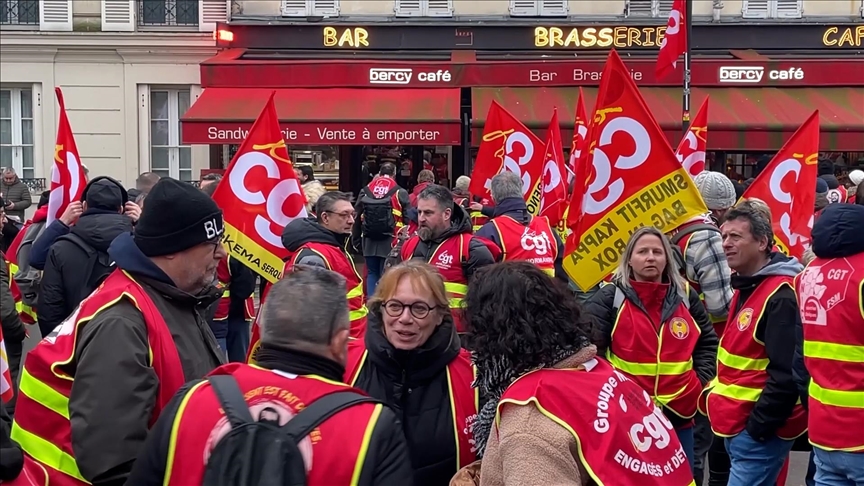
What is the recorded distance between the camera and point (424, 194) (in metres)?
6.51

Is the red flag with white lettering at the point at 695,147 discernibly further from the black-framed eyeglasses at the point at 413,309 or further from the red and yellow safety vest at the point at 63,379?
the red and yellow safety vest at the point at 63,379

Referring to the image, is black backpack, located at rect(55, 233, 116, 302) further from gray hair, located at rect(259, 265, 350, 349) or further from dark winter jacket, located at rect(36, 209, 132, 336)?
gray hair, located at rect(259, 265, 350, 349)

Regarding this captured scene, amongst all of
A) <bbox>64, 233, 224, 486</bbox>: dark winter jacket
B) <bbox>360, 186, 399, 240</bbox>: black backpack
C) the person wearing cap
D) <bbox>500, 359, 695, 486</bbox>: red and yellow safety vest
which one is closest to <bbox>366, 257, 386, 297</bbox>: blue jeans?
<bbox>360, 186, 399, 240</bbox>: black backpack

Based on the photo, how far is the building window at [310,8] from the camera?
19.5 m

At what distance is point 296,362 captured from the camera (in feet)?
7.73

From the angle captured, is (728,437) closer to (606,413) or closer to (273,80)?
(606,413)

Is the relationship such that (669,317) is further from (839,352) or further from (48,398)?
(48,398)

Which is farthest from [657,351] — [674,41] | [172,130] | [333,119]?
[172,130]

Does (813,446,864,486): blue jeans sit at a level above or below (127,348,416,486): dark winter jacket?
below

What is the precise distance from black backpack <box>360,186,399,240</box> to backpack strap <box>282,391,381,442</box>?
995cm

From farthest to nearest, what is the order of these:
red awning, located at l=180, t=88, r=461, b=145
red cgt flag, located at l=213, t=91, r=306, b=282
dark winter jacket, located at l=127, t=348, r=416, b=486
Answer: red awning, located at l=180, t=88, r=461, b=145
red cgt flag, located at l=213, t=91, r=306, b=282
dark winter jacket, located at l=127, t=348, r=416, b=486

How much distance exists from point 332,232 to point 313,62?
12683mm

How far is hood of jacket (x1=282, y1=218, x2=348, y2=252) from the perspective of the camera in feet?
20.4

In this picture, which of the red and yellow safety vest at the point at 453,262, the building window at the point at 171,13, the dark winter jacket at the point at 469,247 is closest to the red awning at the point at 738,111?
the building window at the point at 171,13
